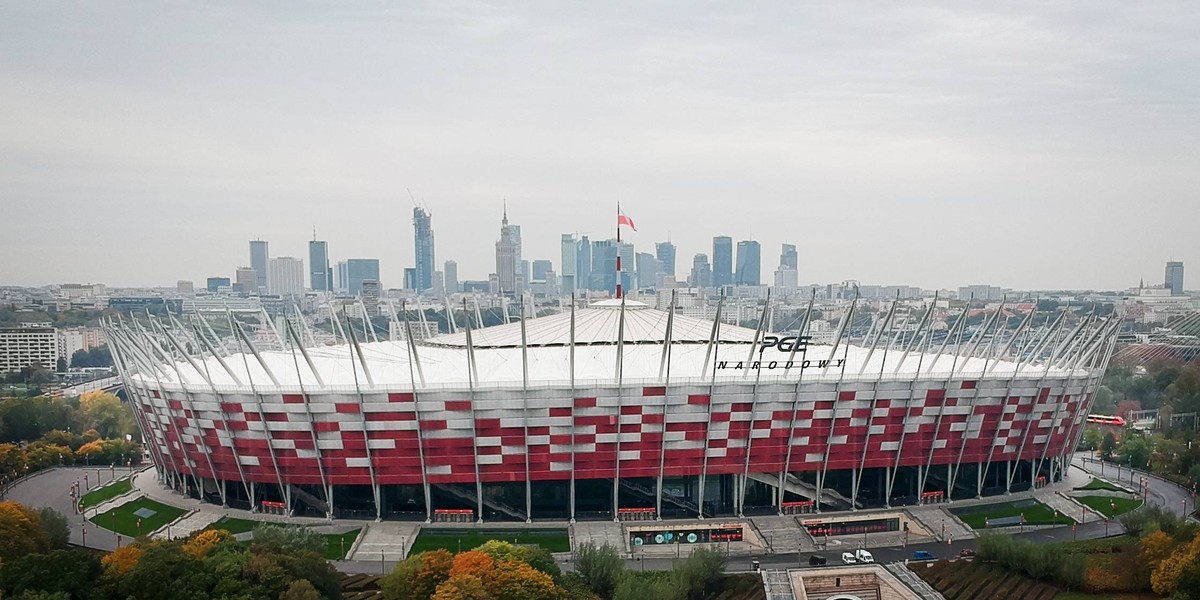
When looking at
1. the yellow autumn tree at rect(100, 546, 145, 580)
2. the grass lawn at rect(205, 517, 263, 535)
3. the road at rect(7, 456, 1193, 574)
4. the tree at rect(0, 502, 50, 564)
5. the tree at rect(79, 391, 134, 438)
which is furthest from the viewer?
the tree at rect(79, 391, 134, 438)

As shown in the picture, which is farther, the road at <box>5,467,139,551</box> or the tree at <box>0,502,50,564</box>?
the road at <box>5,467,139,551</box>

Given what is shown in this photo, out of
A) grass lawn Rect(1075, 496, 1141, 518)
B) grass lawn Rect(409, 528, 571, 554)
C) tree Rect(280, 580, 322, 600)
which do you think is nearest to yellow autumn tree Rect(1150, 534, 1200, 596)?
grass lawn Rect(1075, 496, 1141, 518)

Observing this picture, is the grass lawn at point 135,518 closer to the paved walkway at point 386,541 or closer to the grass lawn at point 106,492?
the grass lawn at point 106,492

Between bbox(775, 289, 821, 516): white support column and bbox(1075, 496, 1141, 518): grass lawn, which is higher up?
bbox(775, 289, 821, 516): white support column

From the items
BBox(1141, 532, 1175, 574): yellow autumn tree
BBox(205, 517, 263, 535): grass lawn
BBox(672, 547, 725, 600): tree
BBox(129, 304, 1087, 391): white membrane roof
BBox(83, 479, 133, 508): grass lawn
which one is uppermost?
BBox(129, 304, 1087, 391): white membrane roof

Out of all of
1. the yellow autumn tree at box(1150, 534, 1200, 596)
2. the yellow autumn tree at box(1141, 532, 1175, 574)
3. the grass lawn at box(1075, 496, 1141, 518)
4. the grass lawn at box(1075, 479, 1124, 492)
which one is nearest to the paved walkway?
the yellow autumn tree at box(1150, 534, 1200, 596)

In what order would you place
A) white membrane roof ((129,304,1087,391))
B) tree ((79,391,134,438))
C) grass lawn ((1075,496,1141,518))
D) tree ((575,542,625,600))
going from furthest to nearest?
tree ((79,391,134,438))
grass lawn ((1075,496,1141,518))
white membrane roof ((129,304,1087,391))
tree ((575,542,625,600))

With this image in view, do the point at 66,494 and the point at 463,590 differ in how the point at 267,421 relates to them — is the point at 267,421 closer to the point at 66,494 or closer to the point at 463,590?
the point at 66,494

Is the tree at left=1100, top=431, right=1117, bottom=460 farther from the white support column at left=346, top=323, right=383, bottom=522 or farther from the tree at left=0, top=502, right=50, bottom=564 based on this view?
the tree at left=0, top=502, right=50, bottom=564
